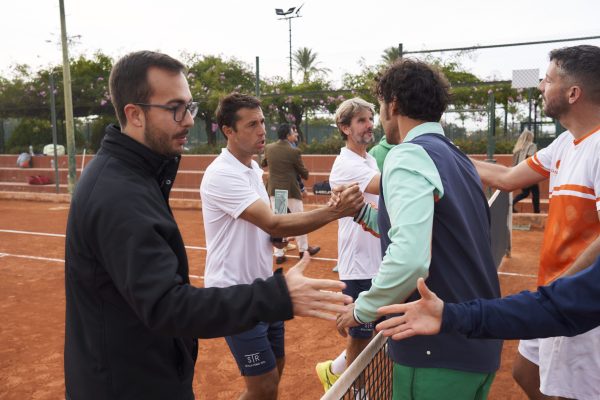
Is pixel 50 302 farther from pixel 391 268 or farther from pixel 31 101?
pixel 31 101

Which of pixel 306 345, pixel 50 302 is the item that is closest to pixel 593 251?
pixel 306 345

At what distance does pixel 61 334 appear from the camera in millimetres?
5723

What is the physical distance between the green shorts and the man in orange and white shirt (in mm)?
816

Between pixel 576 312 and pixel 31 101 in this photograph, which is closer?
pixel 576 312

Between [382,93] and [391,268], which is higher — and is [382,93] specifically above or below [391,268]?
above

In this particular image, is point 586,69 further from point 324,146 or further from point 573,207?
point 324,146

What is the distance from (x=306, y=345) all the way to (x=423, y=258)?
361cm

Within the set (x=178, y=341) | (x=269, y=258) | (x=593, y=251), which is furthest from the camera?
(x=269, y=258)

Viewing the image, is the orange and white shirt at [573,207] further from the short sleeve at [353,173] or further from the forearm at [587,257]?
the short sleeve at [353,173]

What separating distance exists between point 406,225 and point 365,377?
1.06 m

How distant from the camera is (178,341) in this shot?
82.3 inches

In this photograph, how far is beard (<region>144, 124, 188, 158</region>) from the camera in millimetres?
2078

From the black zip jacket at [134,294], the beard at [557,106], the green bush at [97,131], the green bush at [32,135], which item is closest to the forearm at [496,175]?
the beard at [557,106]

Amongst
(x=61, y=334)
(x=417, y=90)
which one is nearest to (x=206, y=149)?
(x=61, y=334)
